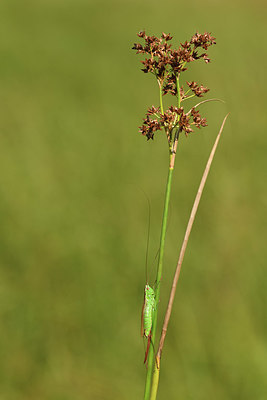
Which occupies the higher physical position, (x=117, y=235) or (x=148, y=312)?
(x=117, y=235)

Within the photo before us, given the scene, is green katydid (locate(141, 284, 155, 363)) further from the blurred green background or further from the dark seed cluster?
the blurred green background

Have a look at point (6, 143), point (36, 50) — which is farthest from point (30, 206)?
point (36, 50)

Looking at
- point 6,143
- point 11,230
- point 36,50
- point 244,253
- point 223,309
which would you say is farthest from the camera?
point 36,50

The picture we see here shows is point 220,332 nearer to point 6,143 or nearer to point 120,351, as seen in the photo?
point 120,351

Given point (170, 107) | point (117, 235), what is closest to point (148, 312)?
point (170, 107)

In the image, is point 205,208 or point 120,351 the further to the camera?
point 205,208

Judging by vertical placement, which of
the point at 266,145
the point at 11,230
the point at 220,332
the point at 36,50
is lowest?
the point at 220,332

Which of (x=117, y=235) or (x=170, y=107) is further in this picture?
(x=117, y=235)

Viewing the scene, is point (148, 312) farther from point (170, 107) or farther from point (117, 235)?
point (117, 235)

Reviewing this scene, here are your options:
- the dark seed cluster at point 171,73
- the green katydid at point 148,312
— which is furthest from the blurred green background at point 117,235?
the dark seed cluster at point 171,73
